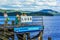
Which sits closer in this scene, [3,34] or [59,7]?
[3,34]

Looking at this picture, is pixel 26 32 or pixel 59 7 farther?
pixel 59 7

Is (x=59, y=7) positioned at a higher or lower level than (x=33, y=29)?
higher

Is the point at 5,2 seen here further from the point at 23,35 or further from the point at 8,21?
the point at 23,35

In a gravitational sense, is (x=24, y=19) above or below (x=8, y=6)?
below

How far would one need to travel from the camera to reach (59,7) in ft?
17.8

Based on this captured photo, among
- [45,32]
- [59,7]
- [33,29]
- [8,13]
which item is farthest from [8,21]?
[59,7]

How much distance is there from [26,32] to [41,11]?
65cm

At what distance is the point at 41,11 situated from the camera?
17.0 feet

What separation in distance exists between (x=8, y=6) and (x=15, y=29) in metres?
0.64

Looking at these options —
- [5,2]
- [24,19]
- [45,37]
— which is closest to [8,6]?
[5,2]

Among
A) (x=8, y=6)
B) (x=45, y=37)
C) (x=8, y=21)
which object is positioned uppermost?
(x=8, y=6)

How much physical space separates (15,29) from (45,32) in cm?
84

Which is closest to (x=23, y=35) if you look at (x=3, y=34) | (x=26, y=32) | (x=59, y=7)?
(x=26, y=32)

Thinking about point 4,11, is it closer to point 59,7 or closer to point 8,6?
point 8,6
